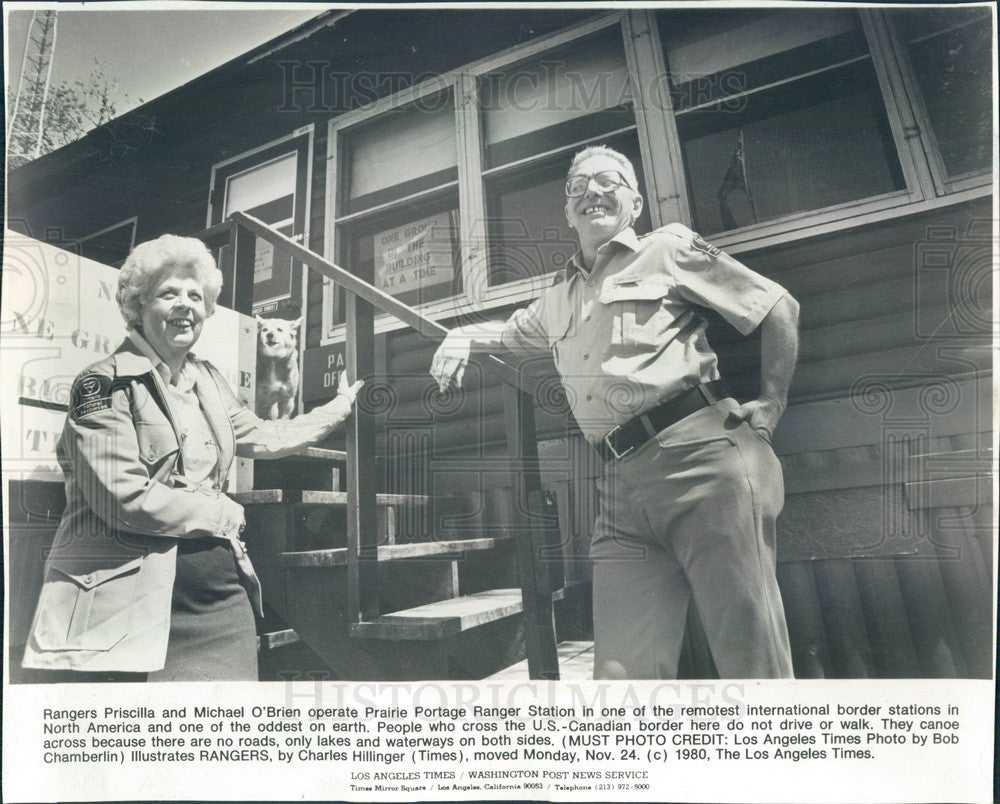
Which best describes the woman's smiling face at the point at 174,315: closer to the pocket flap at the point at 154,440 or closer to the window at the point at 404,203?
the pocket flap at the point at 154,440

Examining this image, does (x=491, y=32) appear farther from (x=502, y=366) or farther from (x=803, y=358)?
(x=803, y=358)

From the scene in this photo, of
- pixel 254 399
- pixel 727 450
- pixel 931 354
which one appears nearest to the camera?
pixel 727 450

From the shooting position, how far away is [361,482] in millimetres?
1800

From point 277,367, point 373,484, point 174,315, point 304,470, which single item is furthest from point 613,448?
point 174,315

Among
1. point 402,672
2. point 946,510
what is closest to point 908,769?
point 946,510

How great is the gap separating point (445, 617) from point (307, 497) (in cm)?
53

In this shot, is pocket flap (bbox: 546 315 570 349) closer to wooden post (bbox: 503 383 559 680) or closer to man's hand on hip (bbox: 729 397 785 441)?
wooden post (bbox: 503 383 559 680)

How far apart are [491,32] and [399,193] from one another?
1.84 ft

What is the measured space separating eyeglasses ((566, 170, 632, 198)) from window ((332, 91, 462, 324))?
0.38 metres

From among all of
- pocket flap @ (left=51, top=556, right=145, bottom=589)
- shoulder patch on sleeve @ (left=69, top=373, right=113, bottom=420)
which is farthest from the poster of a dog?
pocket flap @ (left=51, top=556, right=145, bottom=589)

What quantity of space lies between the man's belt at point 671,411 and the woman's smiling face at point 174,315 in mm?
1299

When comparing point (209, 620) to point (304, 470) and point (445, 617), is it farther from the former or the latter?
point (445, 617)

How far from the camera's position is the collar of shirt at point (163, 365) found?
6.03 ft

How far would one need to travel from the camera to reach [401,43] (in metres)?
1.95
